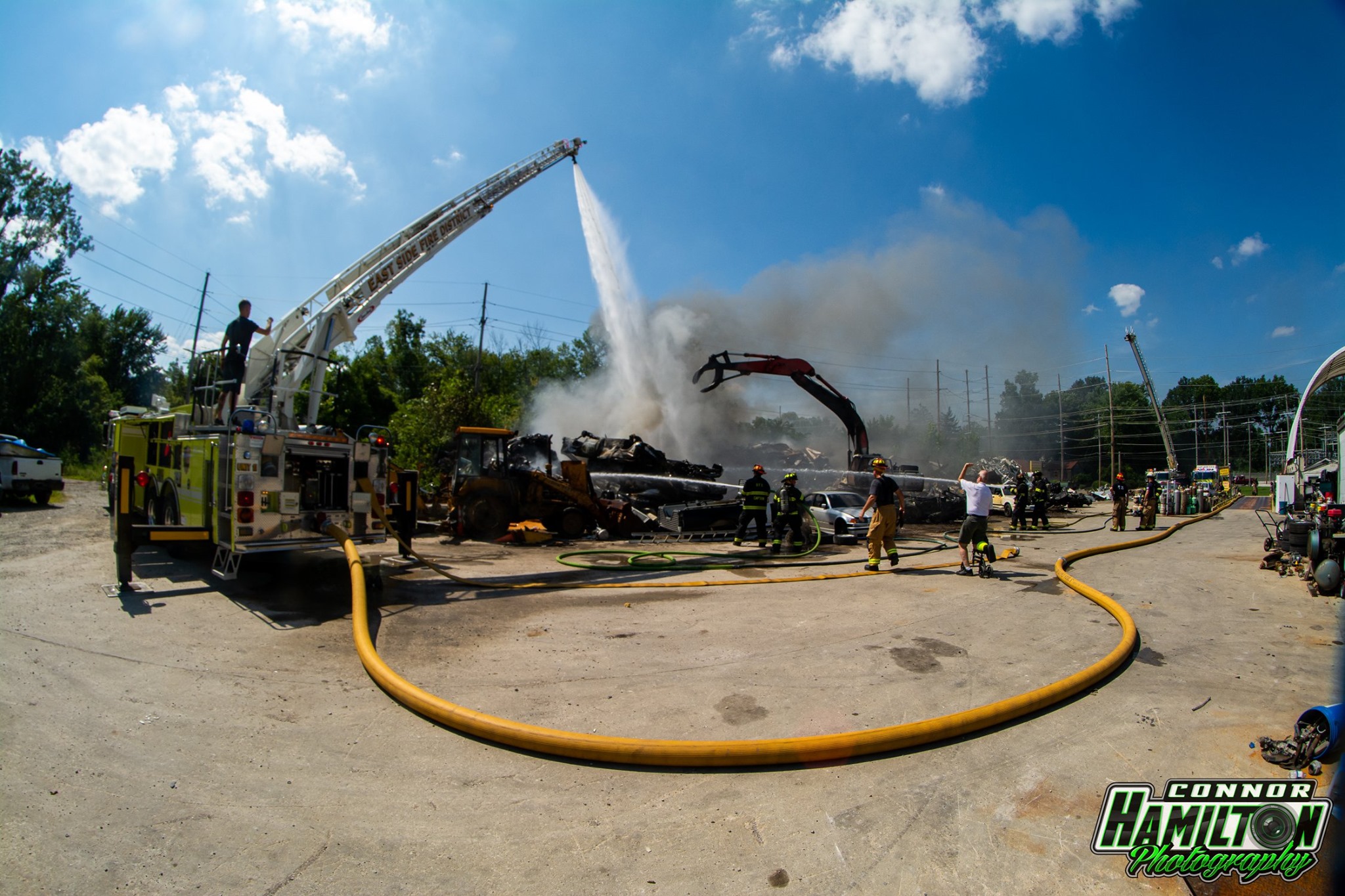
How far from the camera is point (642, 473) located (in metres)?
18.2

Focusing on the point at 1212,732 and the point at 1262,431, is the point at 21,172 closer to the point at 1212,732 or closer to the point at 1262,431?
the point at 1212,732

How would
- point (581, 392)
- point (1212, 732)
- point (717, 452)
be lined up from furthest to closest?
point (581, 392), point (717, 452), point (1212, 732)

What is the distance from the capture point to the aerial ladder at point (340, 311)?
10281 millimetres

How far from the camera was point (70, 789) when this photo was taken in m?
3.38

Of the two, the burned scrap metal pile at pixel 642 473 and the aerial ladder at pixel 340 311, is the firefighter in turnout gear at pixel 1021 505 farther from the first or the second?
the aerial ladder at pixel 340 311

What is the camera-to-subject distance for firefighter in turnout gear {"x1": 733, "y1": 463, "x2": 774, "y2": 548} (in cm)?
1277

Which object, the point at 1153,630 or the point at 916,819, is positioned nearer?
the point at 916,819

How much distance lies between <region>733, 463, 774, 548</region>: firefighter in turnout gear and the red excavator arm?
591 cm

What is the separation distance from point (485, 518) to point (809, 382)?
10582mm

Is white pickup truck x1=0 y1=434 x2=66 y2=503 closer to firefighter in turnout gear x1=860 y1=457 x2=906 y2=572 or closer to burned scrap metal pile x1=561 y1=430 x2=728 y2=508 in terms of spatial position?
burned scrap metal pile x1=561 y1=430 x2=728 y2=508

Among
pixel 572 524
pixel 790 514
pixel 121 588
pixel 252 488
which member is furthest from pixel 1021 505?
pixel 121 588

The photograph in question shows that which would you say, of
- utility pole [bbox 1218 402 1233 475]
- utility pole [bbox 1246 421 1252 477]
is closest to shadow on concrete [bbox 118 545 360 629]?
utility pole [bbox 1218 402 1233 475]

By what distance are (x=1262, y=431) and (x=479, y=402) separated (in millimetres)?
82341

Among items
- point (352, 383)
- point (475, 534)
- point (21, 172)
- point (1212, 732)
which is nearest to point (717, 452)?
point (475, 534)
